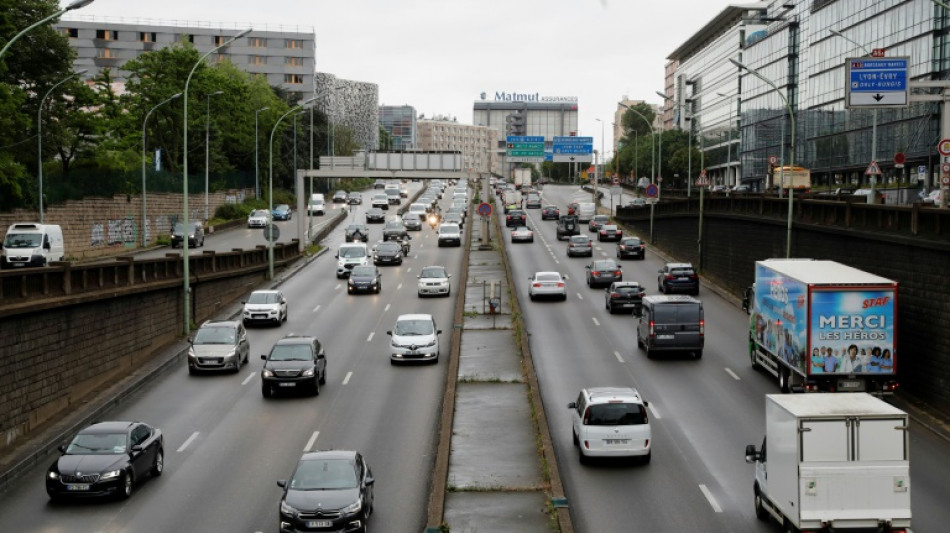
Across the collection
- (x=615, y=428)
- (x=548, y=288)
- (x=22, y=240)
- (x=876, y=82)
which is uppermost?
(x=876, y=82)

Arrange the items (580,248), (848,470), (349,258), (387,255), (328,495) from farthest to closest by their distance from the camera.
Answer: (580,248) < (387,255) < (349,258) < (328,495) < (848,470)

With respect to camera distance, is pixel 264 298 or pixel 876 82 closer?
pixel 876 82

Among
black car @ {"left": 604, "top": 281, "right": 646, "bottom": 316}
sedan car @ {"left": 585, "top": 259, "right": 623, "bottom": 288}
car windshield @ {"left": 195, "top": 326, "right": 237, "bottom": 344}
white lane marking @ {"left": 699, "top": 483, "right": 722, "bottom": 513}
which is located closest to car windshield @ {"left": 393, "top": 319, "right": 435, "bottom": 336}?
car windshield @ {"left": 195, "top": 326, "right": 237, "bottom": 344}

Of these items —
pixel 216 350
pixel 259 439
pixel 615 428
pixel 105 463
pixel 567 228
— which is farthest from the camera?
pixel 567 228

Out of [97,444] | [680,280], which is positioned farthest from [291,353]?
[680,280]

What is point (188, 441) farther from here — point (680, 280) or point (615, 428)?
point (680, 280)

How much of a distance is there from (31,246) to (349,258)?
17926mm

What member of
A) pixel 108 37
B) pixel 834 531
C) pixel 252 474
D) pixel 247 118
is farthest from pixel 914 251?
pixel 108 37

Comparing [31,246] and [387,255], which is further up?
[31,246]

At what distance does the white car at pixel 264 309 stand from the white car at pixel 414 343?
9.24 metres

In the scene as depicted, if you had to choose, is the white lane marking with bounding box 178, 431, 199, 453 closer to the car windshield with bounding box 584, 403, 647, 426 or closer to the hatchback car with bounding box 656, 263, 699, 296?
the car windshield with bounding box 584, 403, 647, 426

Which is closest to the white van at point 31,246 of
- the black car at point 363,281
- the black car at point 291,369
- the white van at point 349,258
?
the black car at point 363,281

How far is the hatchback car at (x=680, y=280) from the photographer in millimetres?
52750

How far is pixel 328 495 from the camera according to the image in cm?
1859
